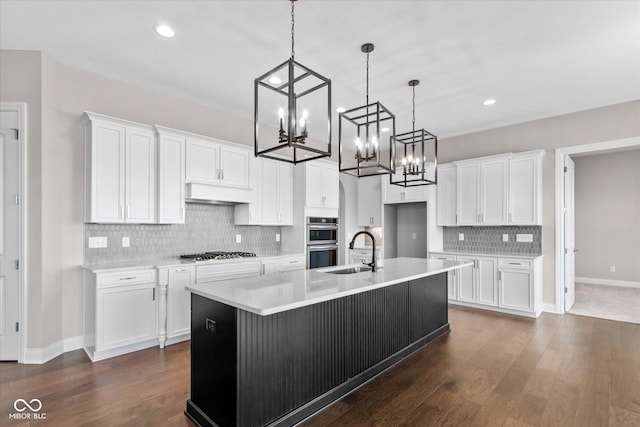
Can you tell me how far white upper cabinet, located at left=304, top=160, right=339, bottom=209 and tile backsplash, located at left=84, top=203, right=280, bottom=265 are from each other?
0.81m

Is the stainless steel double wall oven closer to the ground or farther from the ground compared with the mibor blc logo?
farther from the ground

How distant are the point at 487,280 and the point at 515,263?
0.50 meters

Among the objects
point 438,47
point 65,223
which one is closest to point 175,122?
point 65,223

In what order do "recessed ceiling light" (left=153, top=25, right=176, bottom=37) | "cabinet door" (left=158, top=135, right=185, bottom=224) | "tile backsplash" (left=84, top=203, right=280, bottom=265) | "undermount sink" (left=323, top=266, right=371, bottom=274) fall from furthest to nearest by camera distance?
"cabinet door" (left=158, top=135, right=185, bottom=224) < "tile backsplash" (left=84, top=203, right=280, bottom=265) < "undermount sink" (left=323, top=266, right=371, bottom=274) < "recessed ceiling light" (left=153, top=25, right=176, bottom=37)

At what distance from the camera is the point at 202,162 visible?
4227mm

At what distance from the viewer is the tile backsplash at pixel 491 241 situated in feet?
17.0

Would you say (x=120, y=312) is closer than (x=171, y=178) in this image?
Yes

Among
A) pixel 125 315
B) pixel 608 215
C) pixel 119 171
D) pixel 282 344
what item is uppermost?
pixel 119 171

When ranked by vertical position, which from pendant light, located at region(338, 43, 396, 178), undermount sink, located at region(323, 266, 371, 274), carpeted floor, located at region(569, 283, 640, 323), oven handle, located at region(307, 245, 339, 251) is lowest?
carpeted floor, located at region(569, 283, 640, 323)

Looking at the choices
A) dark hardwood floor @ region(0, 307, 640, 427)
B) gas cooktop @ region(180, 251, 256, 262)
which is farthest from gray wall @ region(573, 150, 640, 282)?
gas cooktop @ region(180, 251, 256, 262)

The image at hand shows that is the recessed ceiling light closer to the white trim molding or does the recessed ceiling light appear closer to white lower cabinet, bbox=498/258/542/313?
white lower cabinet, bbox=498/258/542/313

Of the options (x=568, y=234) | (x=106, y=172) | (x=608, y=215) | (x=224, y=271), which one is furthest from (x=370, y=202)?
(x=608, y=215)

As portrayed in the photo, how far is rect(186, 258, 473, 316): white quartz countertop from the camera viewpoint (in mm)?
1893

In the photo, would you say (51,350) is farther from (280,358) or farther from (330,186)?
(330,186)
